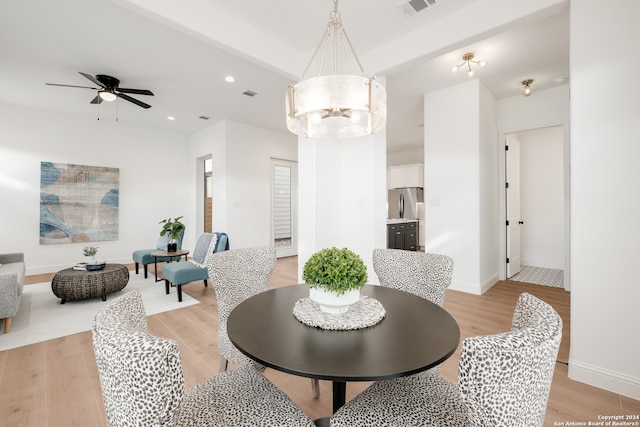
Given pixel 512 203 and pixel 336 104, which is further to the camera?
pixel 512 203

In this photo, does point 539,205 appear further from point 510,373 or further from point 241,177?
point 510,373

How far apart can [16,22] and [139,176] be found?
3728 millimetres

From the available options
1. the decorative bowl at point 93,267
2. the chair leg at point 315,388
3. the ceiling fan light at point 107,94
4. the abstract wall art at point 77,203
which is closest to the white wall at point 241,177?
the abstract wall art at point 77,203

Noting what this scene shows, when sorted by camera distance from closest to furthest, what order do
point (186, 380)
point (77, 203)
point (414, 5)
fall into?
1. point (186, 380)
2. point (414, 5)
3. point (77, 203)

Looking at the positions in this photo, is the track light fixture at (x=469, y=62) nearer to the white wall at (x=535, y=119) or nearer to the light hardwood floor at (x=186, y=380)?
the white wall at (x=535, y=119)

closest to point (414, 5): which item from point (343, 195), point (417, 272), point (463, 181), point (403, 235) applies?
point (343, 195)

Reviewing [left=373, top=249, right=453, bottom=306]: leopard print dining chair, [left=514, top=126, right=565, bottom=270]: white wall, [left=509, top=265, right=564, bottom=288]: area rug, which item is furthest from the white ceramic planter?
[left=514, top=126, right=565, bottom=270]: white wall

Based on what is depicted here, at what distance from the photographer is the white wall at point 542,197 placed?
5.29 meters

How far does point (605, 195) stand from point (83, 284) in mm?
5000

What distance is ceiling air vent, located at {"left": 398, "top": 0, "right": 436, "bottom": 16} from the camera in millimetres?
2363

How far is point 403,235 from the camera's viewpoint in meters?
6.96

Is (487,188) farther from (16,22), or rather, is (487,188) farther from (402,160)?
(16,22)

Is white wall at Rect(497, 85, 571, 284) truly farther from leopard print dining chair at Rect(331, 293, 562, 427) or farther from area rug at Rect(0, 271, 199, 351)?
area rug at Rect(0, 271, 199, 351)

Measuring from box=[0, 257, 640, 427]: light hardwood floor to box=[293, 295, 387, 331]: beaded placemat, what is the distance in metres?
0.80
